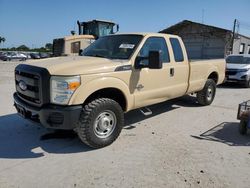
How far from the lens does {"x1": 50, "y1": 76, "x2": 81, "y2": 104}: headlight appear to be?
3771 millimetres

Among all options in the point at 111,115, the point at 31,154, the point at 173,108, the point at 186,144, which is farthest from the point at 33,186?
the point at 173,108

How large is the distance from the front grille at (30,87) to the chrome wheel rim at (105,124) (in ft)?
3.35

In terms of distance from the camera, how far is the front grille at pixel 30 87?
3979 millimetres

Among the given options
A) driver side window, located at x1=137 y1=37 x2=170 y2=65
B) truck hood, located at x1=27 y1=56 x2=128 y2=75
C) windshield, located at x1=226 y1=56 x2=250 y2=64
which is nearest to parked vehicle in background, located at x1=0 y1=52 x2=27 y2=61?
windshield, located at x1=226 y1=56 x2=250 y2=64

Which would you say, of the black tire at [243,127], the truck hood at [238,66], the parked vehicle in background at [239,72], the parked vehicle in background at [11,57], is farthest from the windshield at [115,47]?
the parked vehicle in background at [11,57]

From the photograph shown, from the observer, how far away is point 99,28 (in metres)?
17.2

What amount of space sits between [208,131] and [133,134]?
1.58 meters

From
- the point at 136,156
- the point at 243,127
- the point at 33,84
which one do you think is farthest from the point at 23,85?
the point at 243,127

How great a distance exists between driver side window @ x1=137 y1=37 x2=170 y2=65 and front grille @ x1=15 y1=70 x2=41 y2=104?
196 centimetres

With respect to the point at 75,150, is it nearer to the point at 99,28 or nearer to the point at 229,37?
the point at 99,28

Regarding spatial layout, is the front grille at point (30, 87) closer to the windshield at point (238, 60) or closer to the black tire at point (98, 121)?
the black tire at point (98, 121)

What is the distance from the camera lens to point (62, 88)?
12.4 feet

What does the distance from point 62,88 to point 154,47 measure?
2.38m

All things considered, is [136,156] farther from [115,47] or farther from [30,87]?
[115,47]
